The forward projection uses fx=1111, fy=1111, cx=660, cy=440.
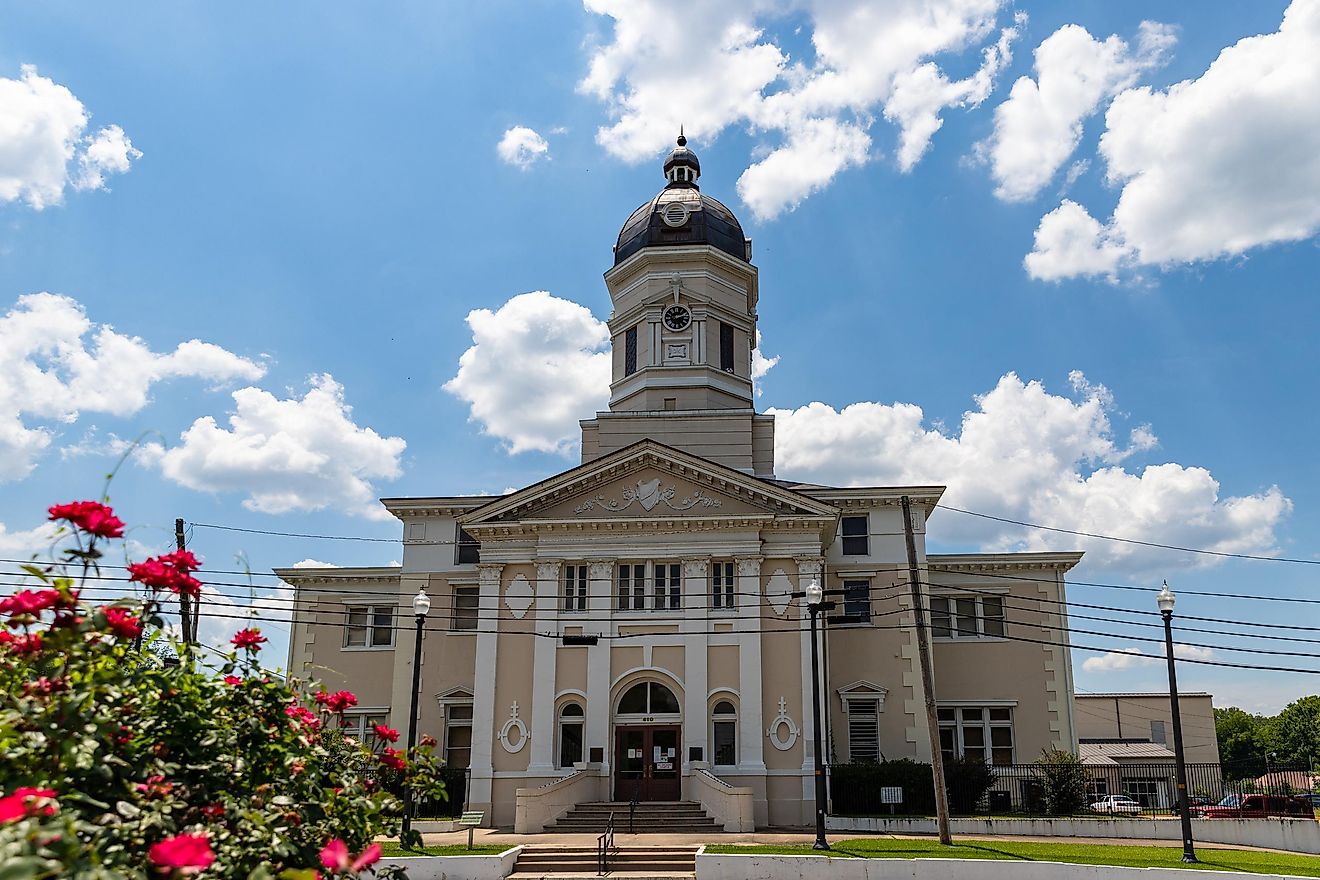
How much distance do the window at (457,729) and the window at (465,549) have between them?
522 centimetres

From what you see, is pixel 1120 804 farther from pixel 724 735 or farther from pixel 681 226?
pixel 681 226

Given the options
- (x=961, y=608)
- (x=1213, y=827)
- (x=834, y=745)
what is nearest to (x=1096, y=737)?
(x=961, y=608)

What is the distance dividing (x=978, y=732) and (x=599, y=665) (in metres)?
15.0

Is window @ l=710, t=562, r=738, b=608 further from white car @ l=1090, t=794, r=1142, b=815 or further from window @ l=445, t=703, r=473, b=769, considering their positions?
white car @ l=1090, t=794, r=1142, b=815

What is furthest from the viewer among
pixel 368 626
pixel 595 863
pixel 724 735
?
pixel 368 626

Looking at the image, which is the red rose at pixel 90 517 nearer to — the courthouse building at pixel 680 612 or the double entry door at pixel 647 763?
the courthouse building at pixel 680 612

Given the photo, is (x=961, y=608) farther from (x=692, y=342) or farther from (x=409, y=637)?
(x=409, y=637)

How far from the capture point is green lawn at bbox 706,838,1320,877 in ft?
69.4

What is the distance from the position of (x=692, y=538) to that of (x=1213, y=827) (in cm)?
1642

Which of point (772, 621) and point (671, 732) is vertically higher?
point (772, 621)

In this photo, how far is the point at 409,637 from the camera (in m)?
40.2

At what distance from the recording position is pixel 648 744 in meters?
34.3

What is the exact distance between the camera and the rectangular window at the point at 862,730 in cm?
3850

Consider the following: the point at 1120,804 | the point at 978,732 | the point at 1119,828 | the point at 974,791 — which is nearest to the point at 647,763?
the point at 974,791
